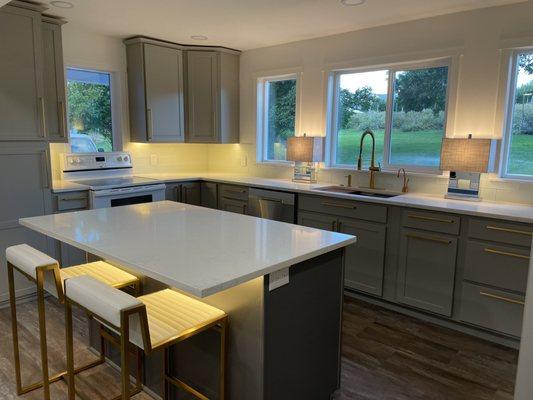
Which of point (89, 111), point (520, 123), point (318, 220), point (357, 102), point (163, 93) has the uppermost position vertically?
point (163, 93)

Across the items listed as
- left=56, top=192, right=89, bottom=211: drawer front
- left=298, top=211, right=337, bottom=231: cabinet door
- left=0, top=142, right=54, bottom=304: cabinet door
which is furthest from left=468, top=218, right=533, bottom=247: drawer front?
left=0, top=142, right=54, bottom=304: cabinet door

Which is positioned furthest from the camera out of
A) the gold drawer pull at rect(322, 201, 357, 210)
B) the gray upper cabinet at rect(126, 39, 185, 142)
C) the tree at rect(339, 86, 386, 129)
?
the gray upper cabinet at rect(126, 39, 185, 142)

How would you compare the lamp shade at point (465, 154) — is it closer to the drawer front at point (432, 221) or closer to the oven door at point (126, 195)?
the drawer front at point (432, 221)

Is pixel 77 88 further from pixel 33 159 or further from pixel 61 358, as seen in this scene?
pixel 61 358

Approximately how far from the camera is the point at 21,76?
10.3 ft

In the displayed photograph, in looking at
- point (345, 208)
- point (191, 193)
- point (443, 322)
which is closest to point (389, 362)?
point (443, 322)

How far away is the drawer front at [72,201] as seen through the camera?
3.49 metres

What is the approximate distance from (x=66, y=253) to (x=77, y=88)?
174 centimetres

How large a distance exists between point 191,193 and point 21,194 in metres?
1.75

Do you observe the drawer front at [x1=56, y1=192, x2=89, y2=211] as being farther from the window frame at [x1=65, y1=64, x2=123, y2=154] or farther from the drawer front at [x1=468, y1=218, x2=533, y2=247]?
the drawer front at [x1=468, y1=218, x2=533, y2=247]

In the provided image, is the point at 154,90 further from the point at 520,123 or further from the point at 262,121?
the point at 520,123

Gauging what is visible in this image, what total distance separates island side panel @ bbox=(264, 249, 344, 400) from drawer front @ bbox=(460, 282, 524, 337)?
1.27 meters

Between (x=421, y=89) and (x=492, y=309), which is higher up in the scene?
(x=421, y=89)

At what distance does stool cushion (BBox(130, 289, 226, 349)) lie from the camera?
1.53 meters
